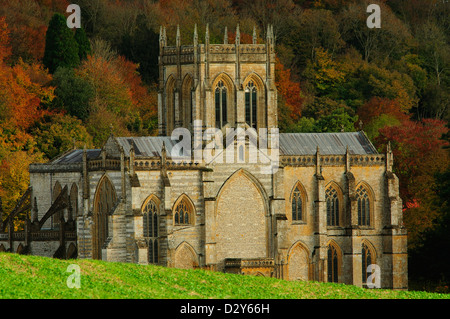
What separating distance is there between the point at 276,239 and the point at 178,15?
54590 mm

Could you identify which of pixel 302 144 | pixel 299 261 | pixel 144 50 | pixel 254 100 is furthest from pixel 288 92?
pixel 299 261

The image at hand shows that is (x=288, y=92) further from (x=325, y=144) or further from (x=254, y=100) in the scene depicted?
(x=254, y=100)

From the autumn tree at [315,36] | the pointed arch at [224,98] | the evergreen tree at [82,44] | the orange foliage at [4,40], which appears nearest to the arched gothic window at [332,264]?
the pointed arch at [224,98]

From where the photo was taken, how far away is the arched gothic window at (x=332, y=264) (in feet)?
254

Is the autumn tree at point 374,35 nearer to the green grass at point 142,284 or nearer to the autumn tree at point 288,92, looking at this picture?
the autumn tree at point 288,92

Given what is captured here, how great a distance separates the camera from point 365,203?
257 feet

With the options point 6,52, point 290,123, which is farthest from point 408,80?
point 6,52

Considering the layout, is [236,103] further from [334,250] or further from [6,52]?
[6,52]

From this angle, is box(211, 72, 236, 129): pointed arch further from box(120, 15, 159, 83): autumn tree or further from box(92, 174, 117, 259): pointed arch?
box(120, 15, 159, 83): autumn tree

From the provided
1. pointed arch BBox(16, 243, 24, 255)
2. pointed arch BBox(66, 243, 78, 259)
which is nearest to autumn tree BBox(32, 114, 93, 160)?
pointed arch BBox(16, 243, 24, 255)

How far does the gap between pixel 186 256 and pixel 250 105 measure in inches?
433

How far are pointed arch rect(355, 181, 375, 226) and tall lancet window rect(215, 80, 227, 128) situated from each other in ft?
32.8

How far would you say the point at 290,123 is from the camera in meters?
109

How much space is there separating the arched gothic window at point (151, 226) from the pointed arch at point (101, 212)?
2368mm
